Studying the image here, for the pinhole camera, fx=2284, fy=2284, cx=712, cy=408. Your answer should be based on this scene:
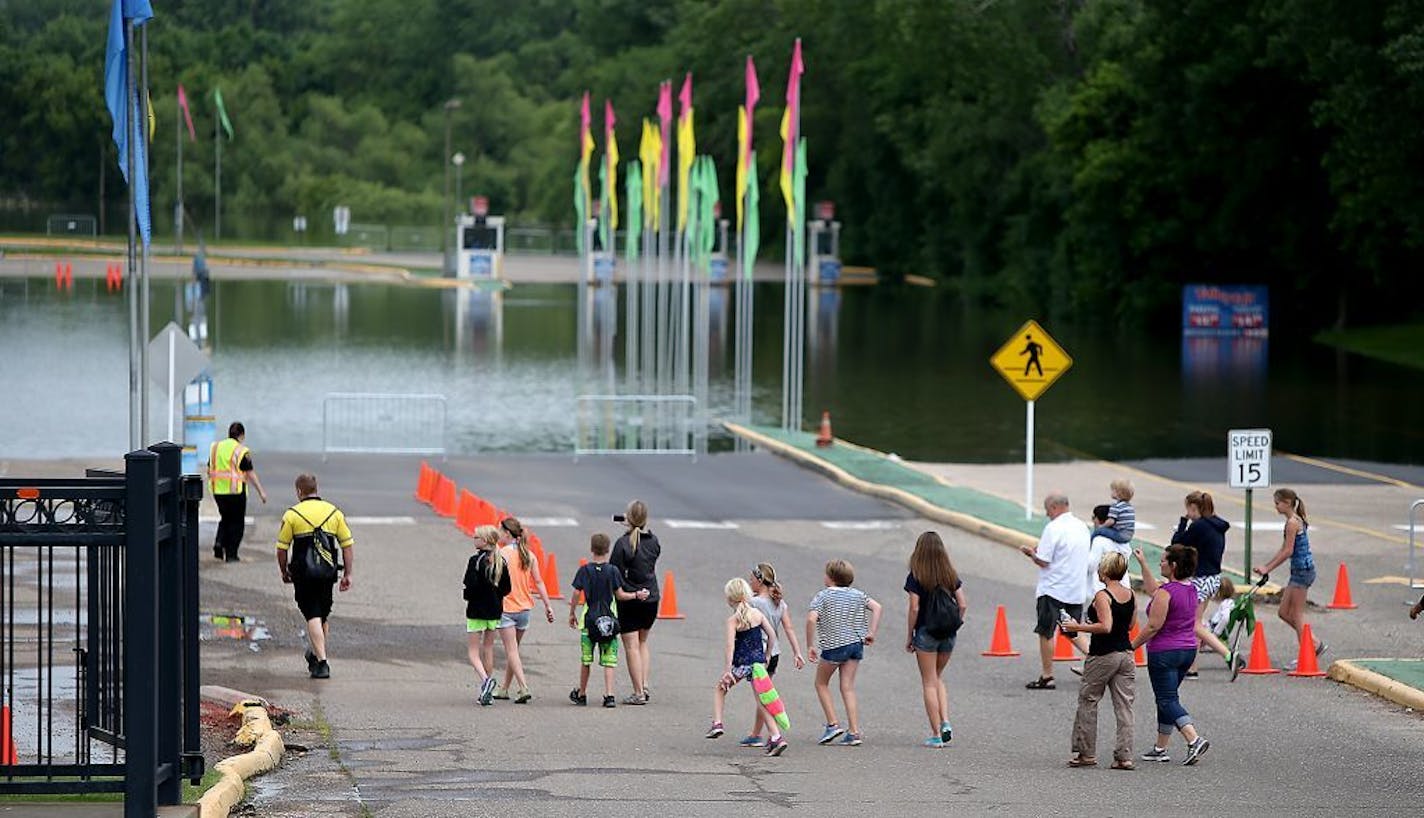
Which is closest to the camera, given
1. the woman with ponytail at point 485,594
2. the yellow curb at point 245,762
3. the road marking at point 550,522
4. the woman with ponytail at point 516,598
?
the yellow curb at point 245,762

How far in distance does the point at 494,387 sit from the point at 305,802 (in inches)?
1657

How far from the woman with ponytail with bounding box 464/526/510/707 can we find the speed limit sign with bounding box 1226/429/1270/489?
8.73m

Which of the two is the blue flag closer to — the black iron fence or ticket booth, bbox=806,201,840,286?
the black iron fence

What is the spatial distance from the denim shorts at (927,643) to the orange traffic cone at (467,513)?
1206cm

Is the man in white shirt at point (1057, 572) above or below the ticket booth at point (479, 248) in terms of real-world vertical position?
below

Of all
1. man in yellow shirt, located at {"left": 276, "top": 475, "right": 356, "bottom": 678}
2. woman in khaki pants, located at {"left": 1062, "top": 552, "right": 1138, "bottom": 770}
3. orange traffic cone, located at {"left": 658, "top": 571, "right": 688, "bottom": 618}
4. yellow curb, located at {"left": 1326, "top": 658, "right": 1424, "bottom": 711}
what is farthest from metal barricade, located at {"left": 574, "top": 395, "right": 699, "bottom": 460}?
woman in khaki pants, located at {"left": 1062, "top": 552, "right": 1138, "bottom": 770}

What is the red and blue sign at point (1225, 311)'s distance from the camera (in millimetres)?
75688

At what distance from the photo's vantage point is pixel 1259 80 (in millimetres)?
71000

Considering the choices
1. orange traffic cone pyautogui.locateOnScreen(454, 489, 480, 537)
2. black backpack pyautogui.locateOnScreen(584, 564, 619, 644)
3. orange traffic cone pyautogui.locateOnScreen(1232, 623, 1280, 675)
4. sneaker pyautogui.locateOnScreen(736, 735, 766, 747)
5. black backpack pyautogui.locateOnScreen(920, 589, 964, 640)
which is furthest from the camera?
orange traffic cone pyautogui.locateOnScreen(454, 489, 480, 537)

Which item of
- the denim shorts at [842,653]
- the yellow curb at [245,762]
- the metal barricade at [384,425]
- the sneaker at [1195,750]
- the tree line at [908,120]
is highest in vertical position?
the tree line at [908,120]

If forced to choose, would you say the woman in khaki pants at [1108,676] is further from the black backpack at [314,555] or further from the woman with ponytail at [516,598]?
the black backpack at [314,555]

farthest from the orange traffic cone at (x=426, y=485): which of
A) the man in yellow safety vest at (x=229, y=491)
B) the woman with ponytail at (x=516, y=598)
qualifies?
the woman with ponytail at (x=516, y=598)

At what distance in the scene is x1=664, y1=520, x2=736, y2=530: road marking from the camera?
28.7 m

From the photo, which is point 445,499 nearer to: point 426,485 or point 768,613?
point 426,485
